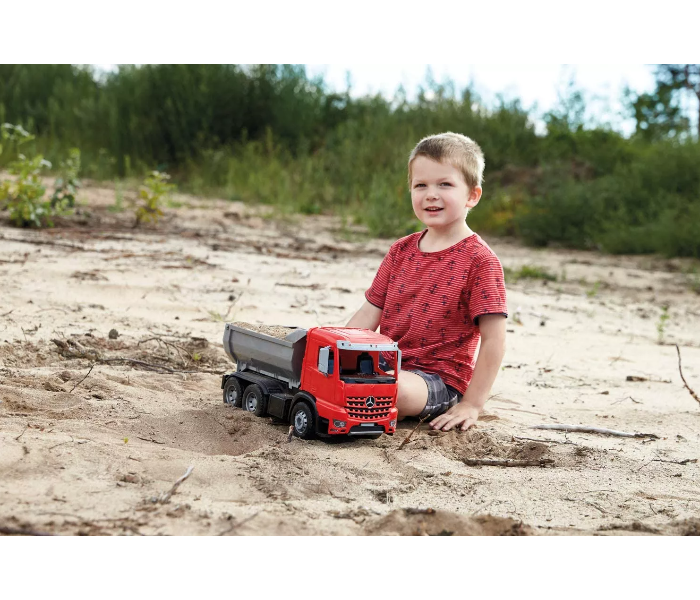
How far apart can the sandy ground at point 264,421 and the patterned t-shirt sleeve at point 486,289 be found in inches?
19.2

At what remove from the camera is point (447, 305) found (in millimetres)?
3609

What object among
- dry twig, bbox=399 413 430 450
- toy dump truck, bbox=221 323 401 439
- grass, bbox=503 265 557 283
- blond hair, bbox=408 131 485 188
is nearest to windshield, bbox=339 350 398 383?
toy dump truck, bbox=221 323 401 439

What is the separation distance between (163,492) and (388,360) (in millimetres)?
1291

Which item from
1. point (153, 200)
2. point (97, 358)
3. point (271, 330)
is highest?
point (153, 200)

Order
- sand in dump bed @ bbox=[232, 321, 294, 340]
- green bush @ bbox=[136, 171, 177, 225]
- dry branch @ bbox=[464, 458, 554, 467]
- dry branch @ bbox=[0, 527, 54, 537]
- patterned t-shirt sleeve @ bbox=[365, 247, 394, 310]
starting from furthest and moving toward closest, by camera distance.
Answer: green bush @ bbox=[136, 171, 177, 225]
patterned t-shirt sleeve @ bbox=[365, 247, 394, 310]
sand in dump bed @ bbox=[232, 321, 294, 340]
dry branch @ bbox=[464, 458, 554, 467]
dry branch @ bbox=[0, 527, 54, 537]

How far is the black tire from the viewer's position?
3338mm

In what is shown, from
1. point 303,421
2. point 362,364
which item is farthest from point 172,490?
point 362,364

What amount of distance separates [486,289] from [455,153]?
1.93 feet

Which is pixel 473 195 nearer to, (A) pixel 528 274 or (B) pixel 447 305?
(B) pixel 447 305

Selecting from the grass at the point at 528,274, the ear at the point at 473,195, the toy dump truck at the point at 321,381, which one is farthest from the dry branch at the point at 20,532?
the grass at the point at 528,274

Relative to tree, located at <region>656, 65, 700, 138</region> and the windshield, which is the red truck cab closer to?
the windshield

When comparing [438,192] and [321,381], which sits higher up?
[438,192]
